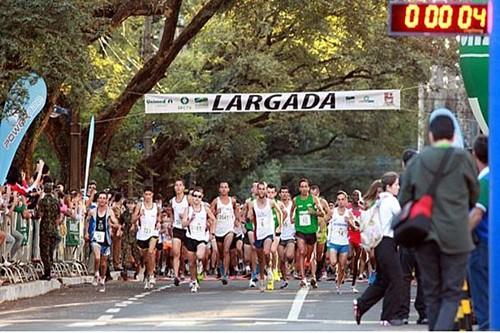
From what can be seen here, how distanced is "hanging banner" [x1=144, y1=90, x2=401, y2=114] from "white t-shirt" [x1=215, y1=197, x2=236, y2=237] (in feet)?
25.2

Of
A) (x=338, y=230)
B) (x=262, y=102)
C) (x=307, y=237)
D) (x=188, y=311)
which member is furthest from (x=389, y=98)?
(x=188, y=311)

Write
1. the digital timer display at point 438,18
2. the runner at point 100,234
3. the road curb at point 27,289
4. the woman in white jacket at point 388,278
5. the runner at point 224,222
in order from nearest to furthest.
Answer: the digital timer display at point 438,18, the woman in white jacket at point 388,278, the road curb at point 27,289, the runner at point 100,234, the runner at point 224,222

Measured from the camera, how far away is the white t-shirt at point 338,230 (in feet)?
78.9

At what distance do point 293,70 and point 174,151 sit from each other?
15.3 feet

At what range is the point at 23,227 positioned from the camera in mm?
24062

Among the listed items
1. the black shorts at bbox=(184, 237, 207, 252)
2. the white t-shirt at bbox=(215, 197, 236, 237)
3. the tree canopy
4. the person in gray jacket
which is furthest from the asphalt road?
the person in gray jacket

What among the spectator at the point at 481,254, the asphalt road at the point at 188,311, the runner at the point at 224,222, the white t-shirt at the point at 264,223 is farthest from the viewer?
the runner at the point at 224,222

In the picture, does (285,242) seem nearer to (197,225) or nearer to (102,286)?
(197,225)

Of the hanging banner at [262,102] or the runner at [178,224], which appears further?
the hanging banner at [262,102]

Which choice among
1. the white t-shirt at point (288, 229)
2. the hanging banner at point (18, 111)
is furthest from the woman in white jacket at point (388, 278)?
the white t-shirt at point (288, 229)

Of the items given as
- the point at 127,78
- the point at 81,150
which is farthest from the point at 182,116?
the point at 81,150

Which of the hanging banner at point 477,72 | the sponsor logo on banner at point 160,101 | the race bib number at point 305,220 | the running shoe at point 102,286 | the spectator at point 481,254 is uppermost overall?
the sponsor logo on banner at point 160,101

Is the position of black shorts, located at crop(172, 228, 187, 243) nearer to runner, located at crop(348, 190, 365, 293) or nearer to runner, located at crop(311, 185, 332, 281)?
runner, located at crop(311, 185, 332, 281)

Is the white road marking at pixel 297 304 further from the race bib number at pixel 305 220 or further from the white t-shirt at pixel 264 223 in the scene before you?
the race bib number at pixel 305 220
